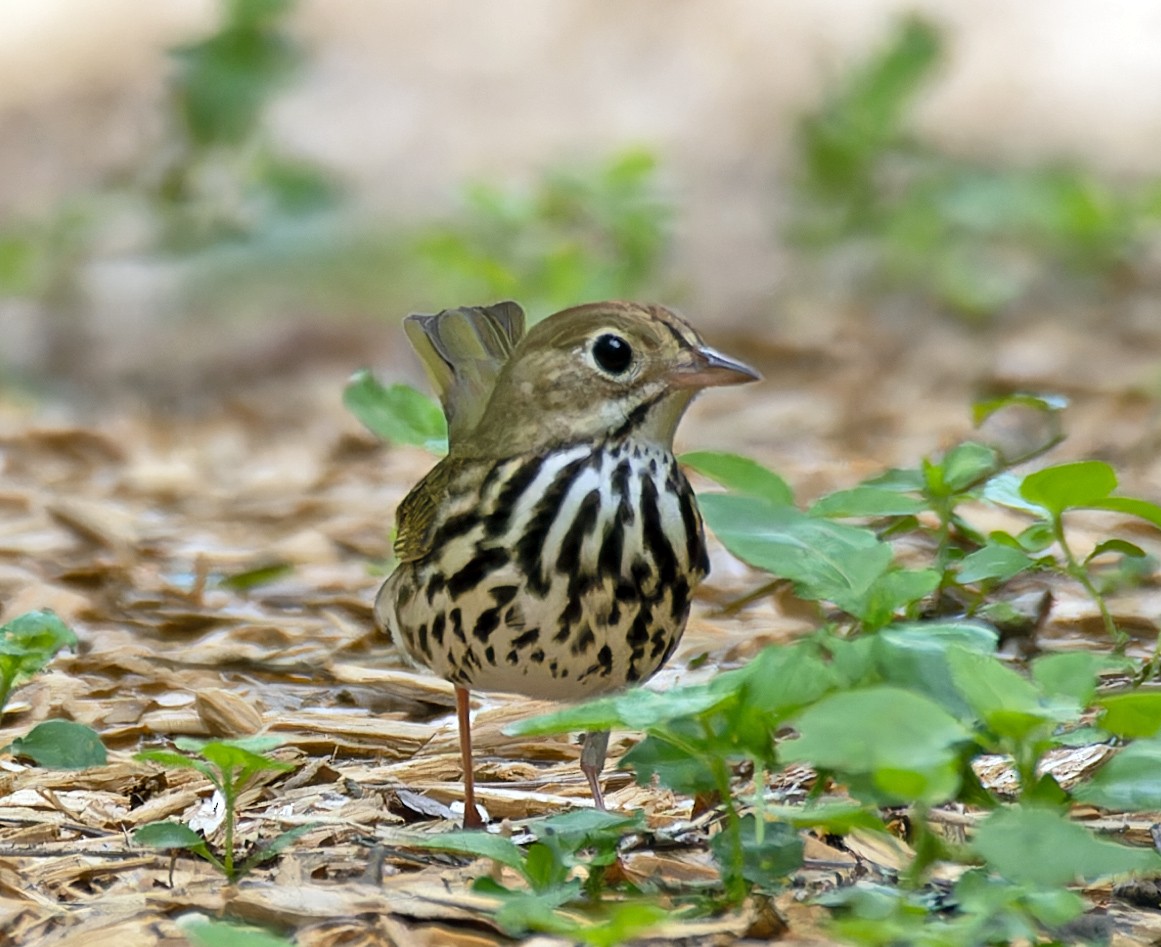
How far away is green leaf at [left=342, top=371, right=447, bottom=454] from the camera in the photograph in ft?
11.5

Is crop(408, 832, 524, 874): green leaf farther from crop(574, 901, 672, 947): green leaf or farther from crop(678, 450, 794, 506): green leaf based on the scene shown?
crop(678, 450, 794, 506): green leaf

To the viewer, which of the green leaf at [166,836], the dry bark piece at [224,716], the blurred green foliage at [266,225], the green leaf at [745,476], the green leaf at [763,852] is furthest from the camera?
the blurred green foliage at [266,225]

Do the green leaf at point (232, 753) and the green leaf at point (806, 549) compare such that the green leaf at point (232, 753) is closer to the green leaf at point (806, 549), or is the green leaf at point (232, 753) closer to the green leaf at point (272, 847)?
the green leaf at point (272, 847)

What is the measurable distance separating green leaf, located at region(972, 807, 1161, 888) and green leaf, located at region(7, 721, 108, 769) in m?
1.25

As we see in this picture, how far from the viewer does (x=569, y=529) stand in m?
2.87

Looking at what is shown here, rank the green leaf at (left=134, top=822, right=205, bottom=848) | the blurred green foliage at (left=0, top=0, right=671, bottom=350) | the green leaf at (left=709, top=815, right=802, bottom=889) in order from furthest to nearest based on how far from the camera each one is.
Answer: the blurred green foliage at (left=0, top=0, right=671, bottom=350) < the green leaf at (left=134, top=822, right=205, bottom=848) < the green leaf at (left=709, top=815, right=802, bottom=889)

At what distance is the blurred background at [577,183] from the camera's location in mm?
6781

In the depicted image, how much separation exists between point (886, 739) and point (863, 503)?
808mm

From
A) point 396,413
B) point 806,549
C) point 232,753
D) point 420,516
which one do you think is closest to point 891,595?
point 806,549

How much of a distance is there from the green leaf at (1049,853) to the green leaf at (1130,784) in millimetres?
129

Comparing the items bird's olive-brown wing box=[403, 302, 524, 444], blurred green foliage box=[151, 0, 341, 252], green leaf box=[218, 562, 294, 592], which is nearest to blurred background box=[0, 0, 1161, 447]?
blurred green foliage box=[151, 0, 341, 252]

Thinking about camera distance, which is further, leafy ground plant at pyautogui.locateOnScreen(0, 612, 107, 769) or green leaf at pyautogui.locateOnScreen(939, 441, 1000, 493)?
green leaf at pyautogui.locateOnScreen(939, 441, 1000, 493)

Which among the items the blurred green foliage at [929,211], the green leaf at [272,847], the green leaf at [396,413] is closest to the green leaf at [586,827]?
the green leaf at [272,847]

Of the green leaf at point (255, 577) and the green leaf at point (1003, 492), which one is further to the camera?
the green leaf at point (255, 577)
